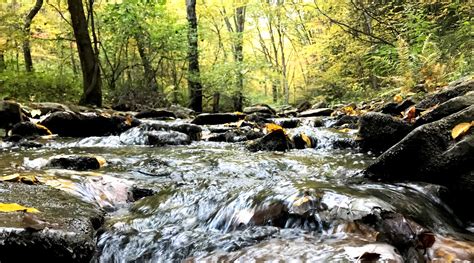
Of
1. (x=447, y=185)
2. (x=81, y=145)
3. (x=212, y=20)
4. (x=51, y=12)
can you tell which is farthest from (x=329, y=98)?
(x=447, y=185)

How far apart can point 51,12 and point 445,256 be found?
1610 centimetres

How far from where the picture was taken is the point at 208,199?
2906 mm

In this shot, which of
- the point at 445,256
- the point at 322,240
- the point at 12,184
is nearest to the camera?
the point at 445,256

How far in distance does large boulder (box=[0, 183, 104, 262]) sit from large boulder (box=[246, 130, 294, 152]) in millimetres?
2917

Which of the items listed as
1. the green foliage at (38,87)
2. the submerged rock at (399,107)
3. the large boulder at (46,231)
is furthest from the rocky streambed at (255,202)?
the green foliage at (38,87)

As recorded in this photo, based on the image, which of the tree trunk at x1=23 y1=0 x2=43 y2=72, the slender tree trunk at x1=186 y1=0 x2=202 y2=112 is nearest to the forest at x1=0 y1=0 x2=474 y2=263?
the tree trunk at x1=23 y1=0 x2=43 y2=72

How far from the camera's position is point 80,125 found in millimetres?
6352

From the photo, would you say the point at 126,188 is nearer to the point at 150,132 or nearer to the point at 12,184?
the point at 12,184

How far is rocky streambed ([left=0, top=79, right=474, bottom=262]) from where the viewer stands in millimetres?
1899

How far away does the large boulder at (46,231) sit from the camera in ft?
5.64

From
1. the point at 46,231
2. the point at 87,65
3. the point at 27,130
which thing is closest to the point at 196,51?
the point at 87,65

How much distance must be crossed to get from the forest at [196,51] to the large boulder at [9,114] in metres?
3.74

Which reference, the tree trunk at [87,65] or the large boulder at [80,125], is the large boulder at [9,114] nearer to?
the large boulder at [80,125]

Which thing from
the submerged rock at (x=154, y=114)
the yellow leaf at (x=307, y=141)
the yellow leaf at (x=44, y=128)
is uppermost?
the yellow leaf at (x=44, y=128)
